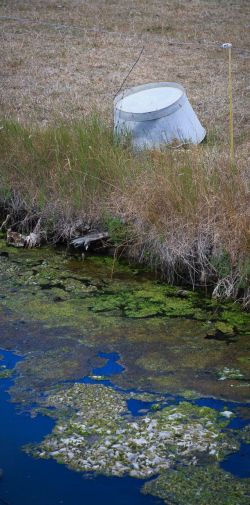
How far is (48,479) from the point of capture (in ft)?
11.1

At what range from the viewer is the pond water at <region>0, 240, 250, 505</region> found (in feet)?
11.0

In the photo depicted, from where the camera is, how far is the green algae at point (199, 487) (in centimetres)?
322

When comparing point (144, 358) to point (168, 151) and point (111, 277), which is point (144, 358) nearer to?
point (111, 277)

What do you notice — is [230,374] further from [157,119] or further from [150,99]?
[150,99]

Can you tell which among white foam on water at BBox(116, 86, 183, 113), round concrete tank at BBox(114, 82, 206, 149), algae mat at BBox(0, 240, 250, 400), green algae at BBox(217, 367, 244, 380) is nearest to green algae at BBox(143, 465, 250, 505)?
algae mat at BBox(0, 240, 250, 400)

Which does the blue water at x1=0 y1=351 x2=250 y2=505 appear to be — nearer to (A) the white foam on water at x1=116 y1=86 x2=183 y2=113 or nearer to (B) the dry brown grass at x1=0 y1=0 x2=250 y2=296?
(B) the dry brown grass at x1=0 y1=0 x2=250 y2=296

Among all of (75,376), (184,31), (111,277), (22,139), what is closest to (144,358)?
(75,376)

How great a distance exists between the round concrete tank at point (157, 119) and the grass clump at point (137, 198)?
34 cm

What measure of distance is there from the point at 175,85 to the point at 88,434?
4.98 metres

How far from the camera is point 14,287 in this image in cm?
546

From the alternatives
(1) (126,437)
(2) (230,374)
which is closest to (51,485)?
(1) (126,437)

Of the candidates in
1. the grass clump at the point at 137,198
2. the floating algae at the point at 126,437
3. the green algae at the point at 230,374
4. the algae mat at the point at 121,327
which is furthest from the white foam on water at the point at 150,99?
the floating algae at the point at 126,437

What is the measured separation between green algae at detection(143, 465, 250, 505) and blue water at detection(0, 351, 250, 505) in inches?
1.9

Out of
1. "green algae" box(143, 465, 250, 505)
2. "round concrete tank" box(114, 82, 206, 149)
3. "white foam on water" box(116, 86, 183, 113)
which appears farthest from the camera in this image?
"white foam on water" box(116, 86, 183, 113)
